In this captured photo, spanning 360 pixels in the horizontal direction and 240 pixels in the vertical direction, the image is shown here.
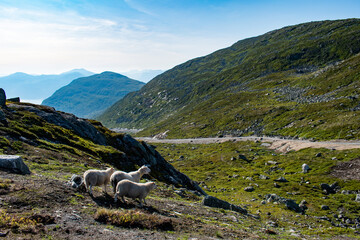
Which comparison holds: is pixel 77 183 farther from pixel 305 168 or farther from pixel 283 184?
pixel 305 168

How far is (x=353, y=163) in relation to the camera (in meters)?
57.1

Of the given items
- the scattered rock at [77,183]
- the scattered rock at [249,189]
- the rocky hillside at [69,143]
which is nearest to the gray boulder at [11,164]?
the scattered rock at [77,183]

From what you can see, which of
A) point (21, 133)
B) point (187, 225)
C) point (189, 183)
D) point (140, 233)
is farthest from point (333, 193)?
point (21, 133)

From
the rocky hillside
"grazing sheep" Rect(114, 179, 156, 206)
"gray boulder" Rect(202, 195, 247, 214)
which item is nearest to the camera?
"grazing sheep" Rect(114, 179, 156, 206)

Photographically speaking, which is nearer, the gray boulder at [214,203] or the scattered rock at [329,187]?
the gray boulder at [214,203]

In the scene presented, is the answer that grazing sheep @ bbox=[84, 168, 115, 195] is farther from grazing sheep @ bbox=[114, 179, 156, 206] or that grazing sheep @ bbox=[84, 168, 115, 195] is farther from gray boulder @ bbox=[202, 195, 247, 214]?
gray boulder @ bbox=[202, 195, 247, 214]

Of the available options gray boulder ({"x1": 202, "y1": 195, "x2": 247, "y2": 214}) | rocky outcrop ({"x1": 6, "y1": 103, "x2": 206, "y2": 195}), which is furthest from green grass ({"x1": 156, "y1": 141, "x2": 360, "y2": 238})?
rocky outcrop ({"x1": 6, "y1": 103, "x2": 206, "y2": 195})

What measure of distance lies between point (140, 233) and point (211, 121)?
17689 centimetres

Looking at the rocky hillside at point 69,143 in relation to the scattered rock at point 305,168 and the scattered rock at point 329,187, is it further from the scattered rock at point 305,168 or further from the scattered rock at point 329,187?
the scattered rock at point 305,168

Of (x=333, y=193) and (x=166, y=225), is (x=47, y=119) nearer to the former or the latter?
(x=166, y=225)

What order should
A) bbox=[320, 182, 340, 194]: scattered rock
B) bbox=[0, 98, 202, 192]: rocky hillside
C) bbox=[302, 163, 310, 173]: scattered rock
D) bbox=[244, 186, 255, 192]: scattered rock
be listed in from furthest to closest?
bbox=[302, 163, 310, 173]: scattered rock
bbox=[244, 186, 255, 192]: scattered rock
bbox=[320, 182, 340, 194]: scattered rock
bbox=[0, 98, 202, 192]: rocky hillside

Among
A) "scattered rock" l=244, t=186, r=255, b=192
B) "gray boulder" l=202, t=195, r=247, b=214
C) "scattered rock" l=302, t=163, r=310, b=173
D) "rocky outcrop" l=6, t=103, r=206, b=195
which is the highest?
"rocky outcrop" l=6, t=103, r=206, b=195

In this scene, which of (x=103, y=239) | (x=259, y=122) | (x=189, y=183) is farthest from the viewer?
(x=259, y=122)

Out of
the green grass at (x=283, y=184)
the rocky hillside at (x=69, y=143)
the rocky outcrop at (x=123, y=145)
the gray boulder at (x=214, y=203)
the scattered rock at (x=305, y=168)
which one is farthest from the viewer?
the scattered rock at (x=305, y=168)
